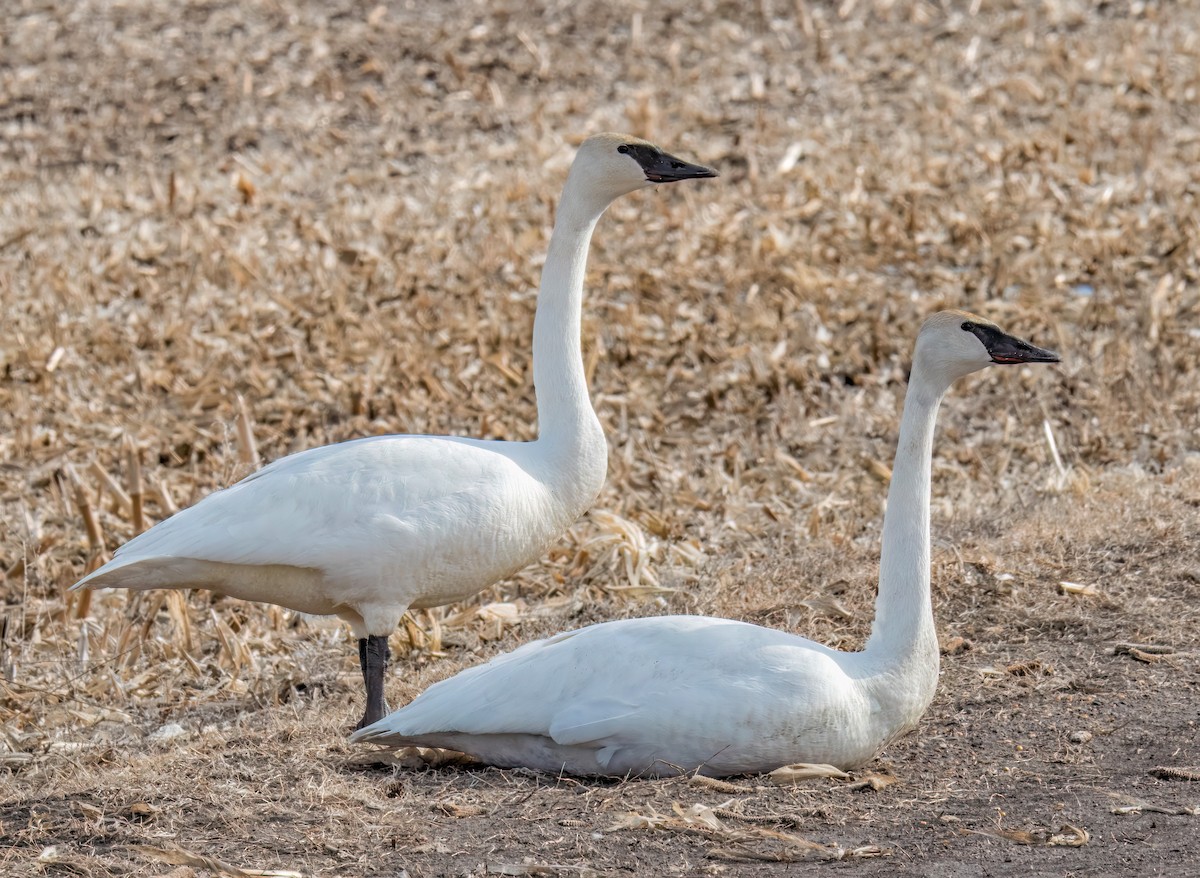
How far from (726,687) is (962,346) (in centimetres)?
137

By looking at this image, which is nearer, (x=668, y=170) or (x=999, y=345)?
(x=999, y=345)

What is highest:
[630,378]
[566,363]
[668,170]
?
[668,170]

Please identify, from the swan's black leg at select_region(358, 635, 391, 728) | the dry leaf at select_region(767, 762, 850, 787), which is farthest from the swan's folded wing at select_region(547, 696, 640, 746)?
the swan's black leg at select_region(358, 635, 391, 728)

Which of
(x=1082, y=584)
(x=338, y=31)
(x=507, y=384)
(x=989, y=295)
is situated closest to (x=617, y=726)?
(x=1082, y=584)

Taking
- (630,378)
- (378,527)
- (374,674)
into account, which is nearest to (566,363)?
(378,527)

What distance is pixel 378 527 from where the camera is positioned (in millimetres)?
5426

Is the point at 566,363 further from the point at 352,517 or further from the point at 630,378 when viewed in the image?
the point at 630,378

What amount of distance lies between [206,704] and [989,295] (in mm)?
6172

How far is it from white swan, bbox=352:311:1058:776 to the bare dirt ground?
128mm

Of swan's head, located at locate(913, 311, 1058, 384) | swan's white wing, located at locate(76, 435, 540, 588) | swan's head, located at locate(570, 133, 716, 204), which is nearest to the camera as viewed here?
swan's head, located at locate(913, 311, 1058, 384)

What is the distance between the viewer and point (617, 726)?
4.78m

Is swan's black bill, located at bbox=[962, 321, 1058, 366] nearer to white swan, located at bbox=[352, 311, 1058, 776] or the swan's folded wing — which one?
white swan, located at bbox=[352, 311, 1058, 776]

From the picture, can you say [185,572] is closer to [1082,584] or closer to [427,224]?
[1082,584]

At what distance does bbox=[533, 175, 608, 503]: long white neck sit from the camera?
5840 mm
